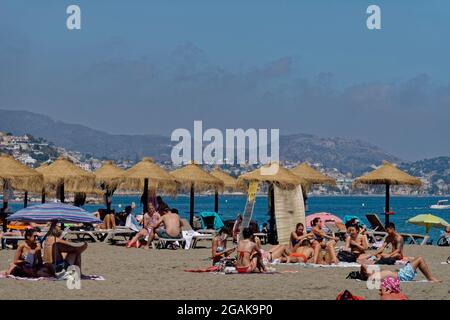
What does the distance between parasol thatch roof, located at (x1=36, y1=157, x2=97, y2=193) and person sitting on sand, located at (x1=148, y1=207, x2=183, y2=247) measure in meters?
4.93

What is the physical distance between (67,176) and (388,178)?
8083 millimetres

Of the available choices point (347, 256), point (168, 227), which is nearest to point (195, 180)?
point (168, 227)

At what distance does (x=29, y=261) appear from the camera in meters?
12.3

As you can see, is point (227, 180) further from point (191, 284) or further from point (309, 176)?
point (191, 284)

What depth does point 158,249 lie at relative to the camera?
18.8m

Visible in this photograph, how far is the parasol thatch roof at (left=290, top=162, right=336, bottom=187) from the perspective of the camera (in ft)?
80.1

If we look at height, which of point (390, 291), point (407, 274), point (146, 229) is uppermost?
point (146, 229)

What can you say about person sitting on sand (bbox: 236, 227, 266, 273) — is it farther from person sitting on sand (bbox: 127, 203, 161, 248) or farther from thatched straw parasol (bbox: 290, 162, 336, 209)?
thatched straw parasol (bbox: 290, 162, 336, 209)

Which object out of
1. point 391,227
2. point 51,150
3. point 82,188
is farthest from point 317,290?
point 51,150

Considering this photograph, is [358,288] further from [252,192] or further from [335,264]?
[252,192]

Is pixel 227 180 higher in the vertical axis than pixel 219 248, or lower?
higher

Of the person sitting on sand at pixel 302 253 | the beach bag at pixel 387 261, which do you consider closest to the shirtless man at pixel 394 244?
the beach bag at pixel 387 261

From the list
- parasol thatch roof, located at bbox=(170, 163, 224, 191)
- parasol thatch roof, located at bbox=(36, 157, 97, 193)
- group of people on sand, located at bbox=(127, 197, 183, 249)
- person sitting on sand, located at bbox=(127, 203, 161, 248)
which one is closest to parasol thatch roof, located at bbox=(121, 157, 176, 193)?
parasol thatch roof, located at bbox=(170, 163, 224, 191)
